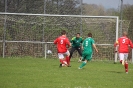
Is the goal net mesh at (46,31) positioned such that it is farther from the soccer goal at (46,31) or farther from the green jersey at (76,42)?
the green jersey at (76,42)

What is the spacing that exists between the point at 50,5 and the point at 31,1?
4.82ft

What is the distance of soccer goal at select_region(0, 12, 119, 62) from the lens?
31.3 meters

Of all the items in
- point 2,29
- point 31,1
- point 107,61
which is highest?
point 31,1

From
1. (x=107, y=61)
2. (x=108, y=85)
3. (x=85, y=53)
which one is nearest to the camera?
(x=108, y=85)

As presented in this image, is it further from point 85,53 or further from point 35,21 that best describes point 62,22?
point 85,53

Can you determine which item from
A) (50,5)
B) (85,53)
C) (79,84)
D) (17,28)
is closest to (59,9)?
(50,5)

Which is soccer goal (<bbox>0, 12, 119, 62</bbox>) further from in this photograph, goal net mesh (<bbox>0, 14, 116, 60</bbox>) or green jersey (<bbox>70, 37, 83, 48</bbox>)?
green jersey (<bbox>70, 37, 83, 48</bbox>)

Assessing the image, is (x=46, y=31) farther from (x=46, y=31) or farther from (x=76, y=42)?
(x=76, y=42)

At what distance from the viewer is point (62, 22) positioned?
105 feet

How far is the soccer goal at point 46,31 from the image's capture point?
103 feet

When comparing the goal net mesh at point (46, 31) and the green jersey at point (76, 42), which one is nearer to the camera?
the green jersey at point (76, 42)

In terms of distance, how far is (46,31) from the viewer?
1255 inches

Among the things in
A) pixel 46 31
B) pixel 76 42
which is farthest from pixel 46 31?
pixel 76 42

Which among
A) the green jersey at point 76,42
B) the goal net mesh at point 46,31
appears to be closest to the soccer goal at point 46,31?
the goal net mesh at point 46,31
